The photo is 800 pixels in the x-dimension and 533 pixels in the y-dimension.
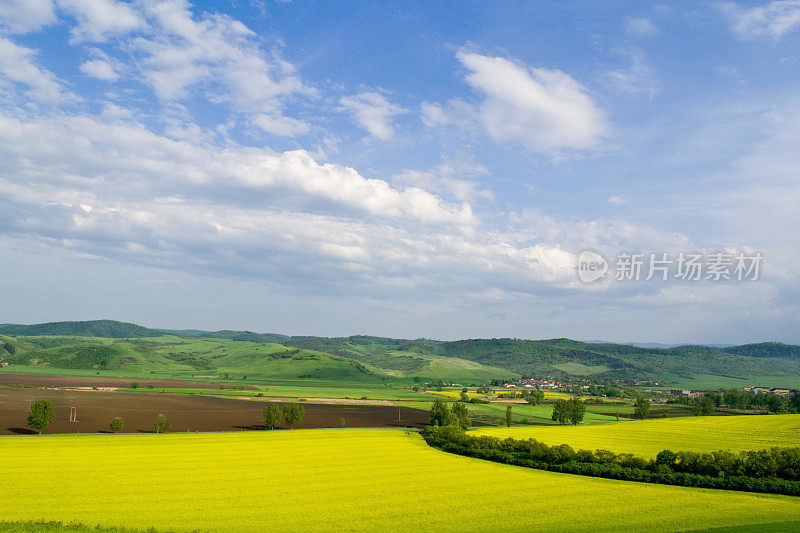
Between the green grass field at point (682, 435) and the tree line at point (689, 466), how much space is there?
12.2m

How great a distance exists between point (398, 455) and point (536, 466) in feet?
63.0

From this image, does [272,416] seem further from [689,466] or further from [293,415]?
[689,466]

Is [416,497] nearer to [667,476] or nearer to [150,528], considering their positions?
[150,528]

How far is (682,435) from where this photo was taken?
298ft

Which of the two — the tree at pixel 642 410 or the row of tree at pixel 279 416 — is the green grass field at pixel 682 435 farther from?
→ the row of tree at pixel 279 416

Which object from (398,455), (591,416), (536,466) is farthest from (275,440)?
(591,416)

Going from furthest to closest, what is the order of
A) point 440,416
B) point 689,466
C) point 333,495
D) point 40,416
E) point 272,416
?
point 440,416, point 272,416, point 40,416, point 689,466, point 333,495

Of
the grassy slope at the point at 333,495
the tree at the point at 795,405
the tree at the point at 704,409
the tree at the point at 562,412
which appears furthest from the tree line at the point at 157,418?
the tree at the point at 795,405


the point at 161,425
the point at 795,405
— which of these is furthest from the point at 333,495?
the point at 795,405

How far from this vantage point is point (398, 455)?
7012cm

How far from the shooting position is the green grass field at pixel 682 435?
253 feet

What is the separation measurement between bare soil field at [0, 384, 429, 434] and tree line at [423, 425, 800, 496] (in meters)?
64.8

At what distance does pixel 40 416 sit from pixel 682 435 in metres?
120

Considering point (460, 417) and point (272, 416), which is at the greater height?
point (460, 417)
